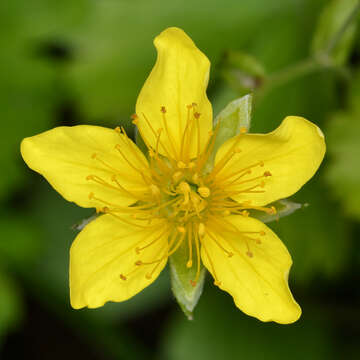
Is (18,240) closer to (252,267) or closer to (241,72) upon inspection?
Result: (241,72)

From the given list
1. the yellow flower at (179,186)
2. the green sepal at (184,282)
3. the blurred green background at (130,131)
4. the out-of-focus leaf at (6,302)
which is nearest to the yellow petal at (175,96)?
the yellow flower at (179,186)

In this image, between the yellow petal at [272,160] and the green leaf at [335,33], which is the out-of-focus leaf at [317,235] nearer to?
the green leaf at [335,33]

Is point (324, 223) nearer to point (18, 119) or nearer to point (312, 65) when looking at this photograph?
point (312, 65)

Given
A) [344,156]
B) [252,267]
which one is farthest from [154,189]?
[344,156]

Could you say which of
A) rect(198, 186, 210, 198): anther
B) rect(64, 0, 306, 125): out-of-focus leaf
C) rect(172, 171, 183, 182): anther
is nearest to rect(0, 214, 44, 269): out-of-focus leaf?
rect(64, 0, 306, 125): out-of-focus leaf

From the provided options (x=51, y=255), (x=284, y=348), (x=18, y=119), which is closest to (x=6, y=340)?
(x=51, y=255)
